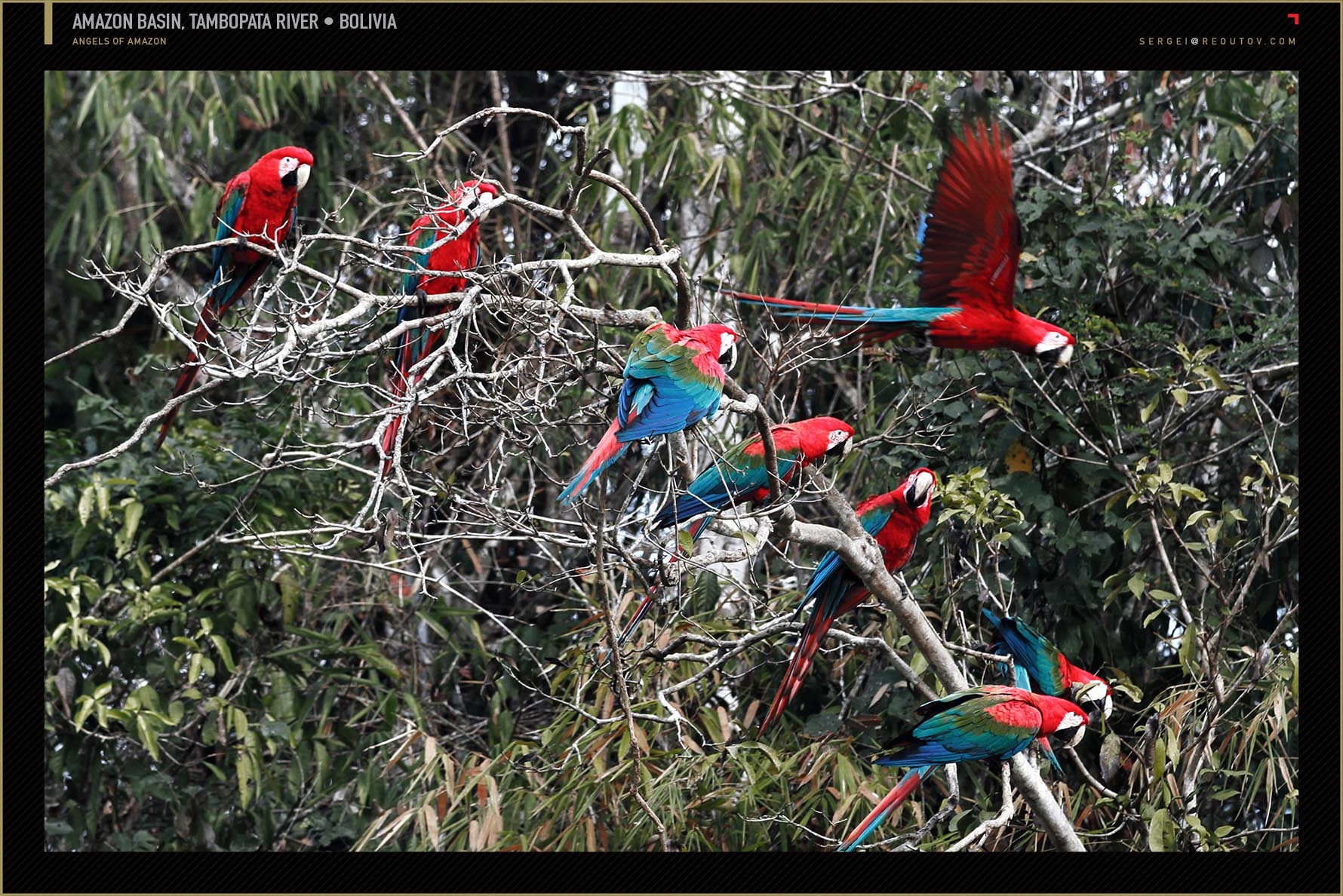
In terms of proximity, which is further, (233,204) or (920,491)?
(233,204)

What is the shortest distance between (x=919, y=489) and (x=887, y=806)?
1.83 feet

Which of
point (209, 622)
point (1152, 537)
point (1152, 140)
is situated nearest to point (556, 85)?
point (1152, 140)

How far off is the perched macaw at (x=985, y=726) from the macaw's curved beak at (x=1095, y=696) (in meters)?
0.09

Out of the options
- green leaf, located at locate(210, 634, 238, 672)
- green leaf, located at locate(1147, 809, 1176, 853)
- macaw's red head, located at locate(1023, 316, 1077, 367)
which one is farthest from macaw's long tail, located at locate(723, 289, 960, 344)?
green leaf, located at locate(210, 634, 238, 672)

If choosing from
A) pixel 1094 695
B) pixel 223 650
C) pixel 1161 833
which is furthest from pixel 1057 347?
pixel 223 650

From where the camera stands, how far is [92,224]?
3412mm

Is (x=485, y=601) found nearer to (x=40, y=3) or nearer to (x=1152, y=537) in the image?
(x=1152, y=537)

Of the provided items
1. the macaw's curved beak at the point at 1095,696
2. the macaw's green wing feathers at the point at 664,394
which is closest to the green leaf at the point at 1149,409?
the macaw's curved beak at the point at 1095,696

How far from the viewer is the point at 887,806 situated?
7.26 ft

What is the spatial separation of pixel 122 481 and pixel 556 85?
2000 millimetres

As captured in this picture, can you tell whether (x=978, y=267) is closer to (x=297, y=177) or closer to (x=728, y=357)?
(x=728, y=357)

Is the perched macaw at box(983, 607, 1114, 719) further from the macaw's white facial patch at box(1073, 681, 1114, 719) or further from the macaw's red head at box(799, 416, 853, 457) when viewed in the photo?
the macaw's red head at box(799, 416, 853, 457)

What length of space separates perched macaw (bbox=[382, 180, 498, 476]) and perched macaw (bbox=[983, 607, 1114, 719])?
1.11 m

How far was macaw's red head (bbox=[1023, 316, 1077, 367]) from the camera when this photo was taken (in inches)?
94.7
